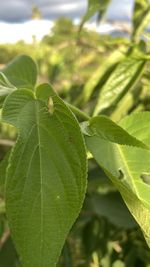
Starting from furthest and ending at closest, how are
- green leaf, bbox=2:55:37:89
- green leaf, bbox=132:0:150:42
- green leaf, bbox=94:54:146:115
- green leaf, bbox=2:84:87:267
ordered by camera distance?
green leaf, bbox=132:0:150:42
green leaf, bbox=94:54:146:115
green leaf, bbox=2:55:37:89
green leaf, bbox=2:84:87:267

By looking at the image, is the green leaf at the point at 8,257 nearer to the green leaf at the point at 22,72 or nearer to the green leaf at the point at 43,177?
the green leaf at the point at 22,72

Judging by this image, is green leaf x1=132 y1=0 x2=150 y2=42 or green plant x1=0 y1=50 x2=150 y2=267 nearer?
green plant x1=0 y1=50 x2=150 y2=267

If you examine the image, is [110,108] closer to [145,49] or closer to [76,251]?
[145,49]

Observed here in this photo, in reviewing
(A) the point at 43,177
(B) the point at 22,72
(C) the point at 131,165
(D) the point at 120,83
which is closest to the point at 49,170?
(A) the point at 43,177

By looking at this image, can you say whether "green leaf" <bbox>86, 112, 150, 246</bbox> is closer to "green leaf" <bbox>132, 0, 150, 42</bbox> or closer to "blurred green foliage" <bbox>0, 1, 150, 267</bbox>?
"blurred green foliage" <bbox>0, 1, 150, 267</bbox>

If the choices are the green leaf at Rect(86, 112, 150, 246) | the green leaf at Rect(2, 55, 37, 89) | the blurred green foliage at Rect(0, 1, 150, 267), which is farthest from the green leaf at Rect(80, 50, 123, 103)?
the green leaf at Rect(86, 112, 150, 246)
